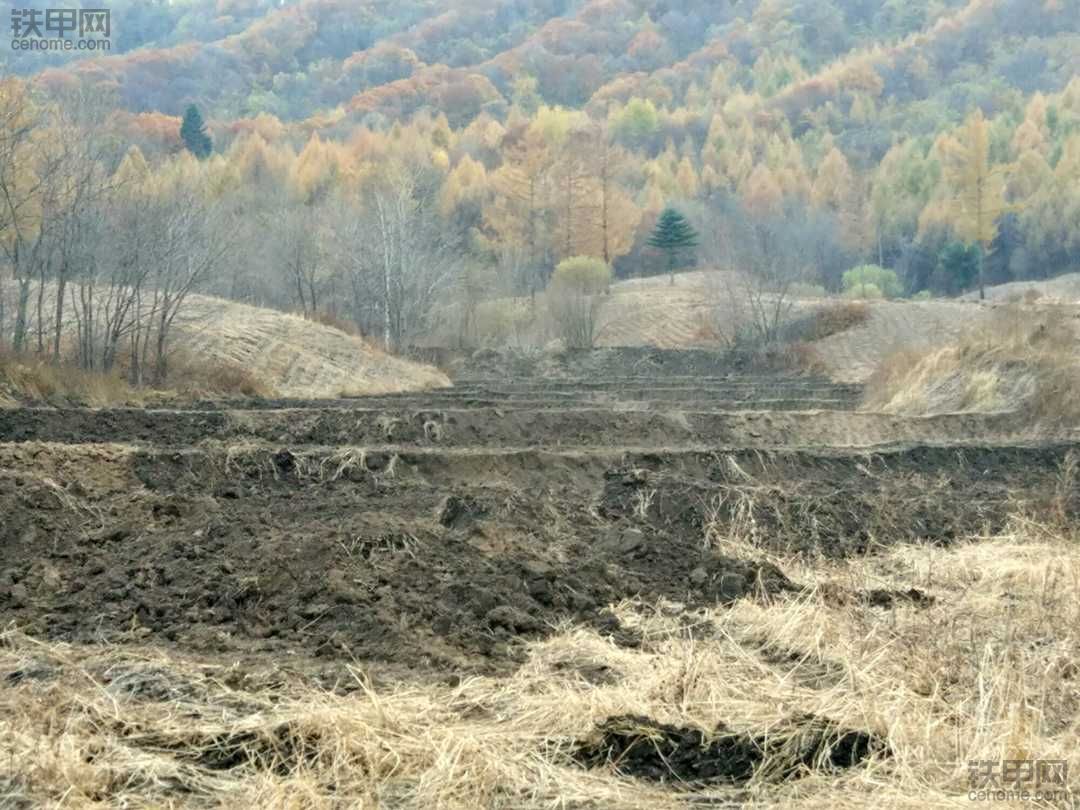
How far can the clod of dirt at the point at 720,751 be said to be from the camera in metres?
5.49

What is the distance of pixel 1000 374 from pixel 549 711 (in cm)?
2028

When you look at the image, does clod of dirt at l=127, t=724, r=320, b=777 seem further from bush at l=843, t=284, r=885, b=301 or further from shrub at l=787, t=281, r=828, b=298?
bush at l=843, t=284, r=885, b=301

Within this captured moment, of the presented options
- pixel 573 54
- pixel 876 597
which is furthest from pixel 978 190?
pixel 573 54

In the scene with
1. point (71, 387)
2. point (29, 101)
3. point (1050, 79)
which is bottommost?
point (71, 387)

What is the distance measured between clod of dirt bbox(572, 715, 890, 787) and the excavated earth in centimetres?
141

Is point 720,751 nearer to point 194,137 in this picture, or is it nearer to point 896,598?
point 896,598

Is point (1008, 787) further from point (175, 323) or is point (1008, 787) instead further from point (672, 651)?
point (175, 323)

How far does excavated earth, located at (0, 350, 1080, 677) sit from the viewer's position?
7.73 m

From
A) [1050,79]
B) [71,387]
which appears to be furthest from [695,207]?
[71,387]

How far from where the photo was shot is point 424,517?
36.3 ft

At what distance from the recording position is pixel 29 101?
1112 inches

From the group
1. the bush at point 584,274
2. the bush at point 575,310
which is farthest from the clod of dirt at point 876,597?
the bush at point 584,274

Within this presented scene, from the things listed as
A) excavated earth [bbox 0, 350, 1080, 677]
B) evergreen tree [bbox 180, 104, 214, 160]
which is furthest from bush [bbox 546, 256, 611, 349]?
evergreen tree [bbox 180, 104, 214, 160]

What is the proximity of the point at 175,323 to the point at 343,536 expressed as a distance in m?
25.9
